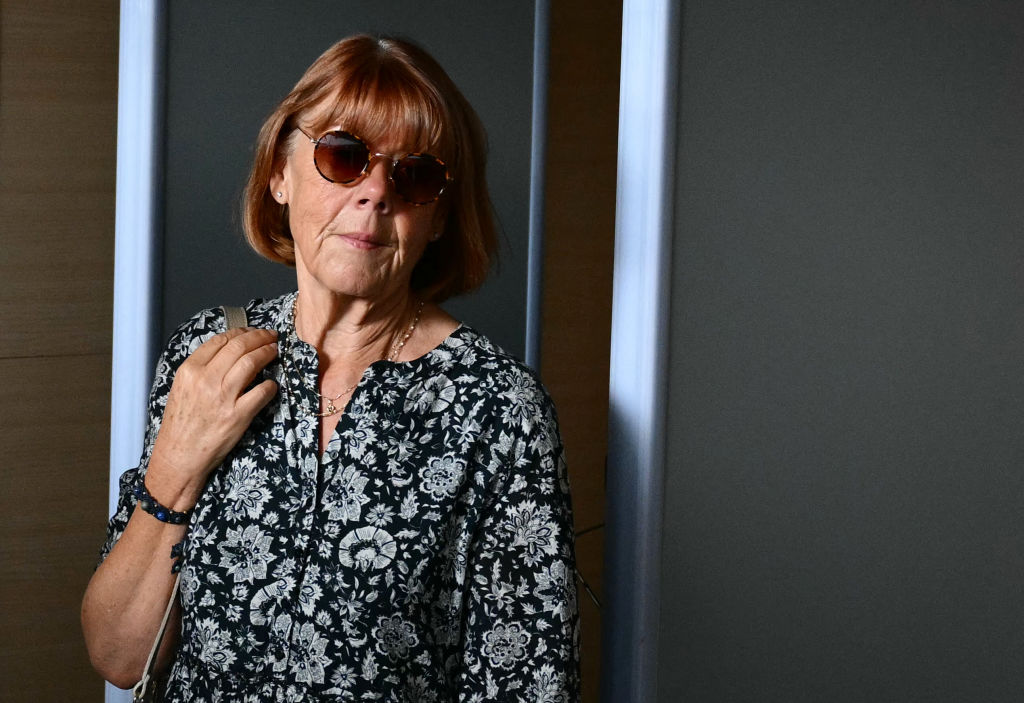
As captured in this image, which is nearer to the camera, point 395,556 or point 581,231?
point 395,556

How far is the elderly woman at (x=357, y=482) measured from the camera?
4.21 feet

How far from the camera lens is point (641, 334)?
1.22 m

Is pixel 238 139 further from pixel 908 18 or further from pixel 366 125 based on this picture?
pixel 908 18

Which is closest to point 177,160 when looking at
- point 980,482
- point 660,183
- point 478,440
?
point 478,440

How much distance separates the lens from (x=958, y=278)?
4.37 feet

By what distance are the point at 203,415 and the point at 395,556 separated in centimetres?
31

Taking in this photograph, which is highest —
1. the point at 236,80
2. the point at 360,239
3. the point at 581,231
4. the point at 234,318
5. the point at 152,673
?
the point at 236,80

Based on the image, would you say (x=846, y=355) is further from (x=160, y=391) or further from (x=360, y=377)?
(x=160, y=391)

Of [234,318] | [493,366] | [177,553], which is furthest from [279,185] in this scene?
[177,553]

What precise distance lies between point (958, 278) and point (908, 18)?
0.33 m

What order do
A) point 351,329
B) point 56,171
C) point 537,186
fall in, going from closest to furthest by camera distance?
point 351,329 < point 537,186 < point 56,171

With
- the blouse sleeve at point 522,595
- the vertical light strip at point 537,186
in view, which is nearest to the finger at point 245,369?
the blouse sleeve at point 522,595

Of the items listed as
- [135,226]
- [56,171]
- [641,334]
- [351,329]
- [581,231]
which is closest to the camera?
[641,334]

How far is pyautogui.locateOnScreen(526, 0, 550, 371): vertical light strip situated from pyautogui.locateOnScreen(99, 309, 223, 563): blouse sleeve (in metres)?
0.72
